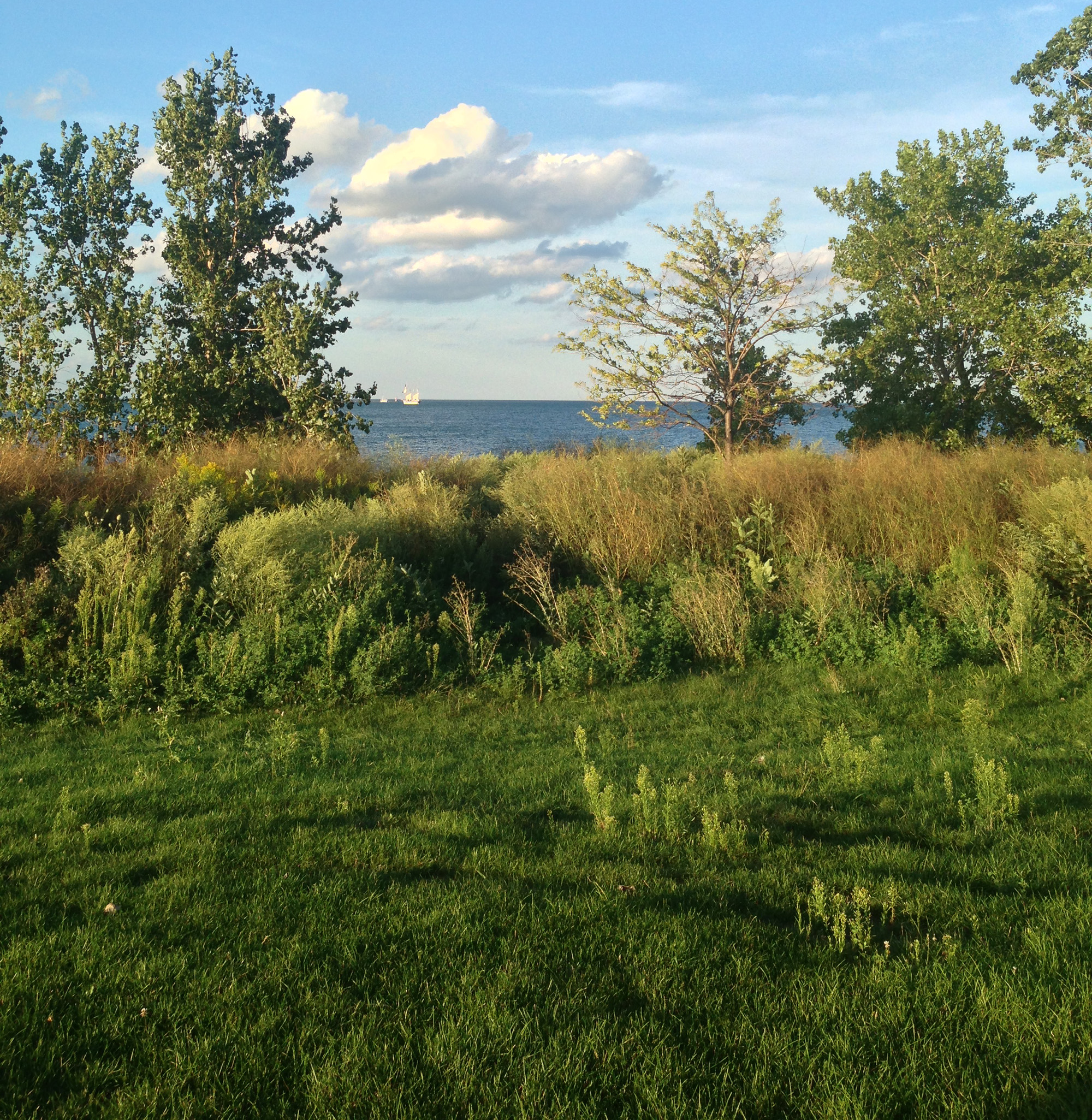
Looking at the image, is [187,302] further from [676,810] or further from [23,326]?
[676,810]

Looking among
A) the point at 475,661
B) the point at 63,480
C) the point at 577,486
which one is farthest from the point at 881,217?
the point at 63,480

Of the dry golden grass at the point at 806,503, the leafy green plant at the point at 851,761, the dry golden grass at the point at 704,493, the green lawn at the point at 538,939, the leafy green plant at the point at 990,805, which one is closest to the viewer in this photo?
the green lawn at the point at 538,939

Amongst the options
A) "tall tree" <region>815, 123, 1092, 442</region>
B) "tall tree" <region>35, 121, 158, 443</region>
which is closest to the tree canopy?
"tall tree" <region>35, 121, 158, 443</region>

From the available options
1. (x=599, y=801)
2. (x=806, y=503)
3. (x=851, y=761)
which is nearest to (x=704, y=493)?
(x=806, y=503)

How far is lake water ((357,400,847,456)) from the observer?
18078 millimetres

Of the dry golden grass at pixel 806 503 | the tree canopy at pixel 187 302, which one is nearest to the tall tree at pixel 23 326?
the tree canopy at pixel 187 302

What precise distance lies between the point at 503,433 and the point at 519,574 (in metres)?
68.0

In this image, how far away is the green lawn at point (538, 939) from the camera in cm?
269

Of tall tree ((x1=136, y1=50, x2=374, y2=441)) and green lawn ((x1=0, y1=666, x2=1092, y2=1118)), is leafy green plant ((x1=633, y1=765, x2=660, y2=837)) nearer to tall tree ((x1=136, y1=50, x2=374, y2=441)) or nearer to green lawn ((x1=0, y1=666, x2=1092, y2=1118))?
green lawn ((x1=0, y1=666, x2=1092, y2=1118))

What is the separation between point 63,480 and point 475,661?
254 inches

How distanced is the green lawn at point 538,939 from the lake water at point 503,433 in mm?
11668

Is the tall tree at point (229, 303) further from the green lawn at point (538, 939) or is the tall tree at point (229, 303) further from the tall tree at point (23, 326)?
the green lawn at point (538, 939)

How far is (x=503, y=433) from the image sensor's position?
255ft

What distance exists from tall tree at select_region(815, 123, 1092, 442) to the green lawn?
13021mm
